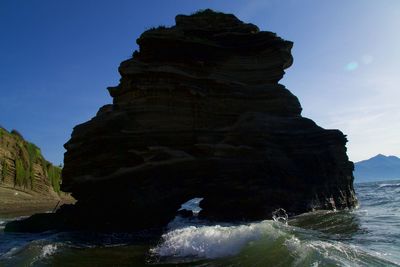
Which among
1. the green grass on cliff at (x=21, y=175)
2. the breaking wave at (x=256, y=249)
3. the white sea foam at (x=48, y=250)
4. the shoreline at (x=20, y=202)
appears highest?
the green grass on cliff at (x=21, y=175)

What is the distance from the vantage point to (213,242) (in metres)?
13.4

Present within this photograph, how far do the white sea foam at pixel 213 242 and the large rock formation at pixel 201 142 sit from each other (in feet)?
22.6

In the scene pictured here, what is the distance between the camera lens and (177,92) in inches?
957

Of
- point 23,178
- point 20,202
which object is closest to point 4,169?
point 20,202

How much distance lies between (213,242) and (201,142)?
411 inches

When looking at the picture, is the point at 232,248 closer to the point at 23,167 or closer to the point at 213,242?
the point at 213,242

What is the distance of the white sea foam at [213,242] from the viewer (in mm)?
12836

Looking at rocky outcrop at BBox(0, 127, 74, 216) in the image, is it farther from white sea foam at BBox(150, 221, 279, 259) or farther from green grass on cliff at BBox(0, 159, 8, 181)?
white sea foam at BBox(150, 221, 279, 259)

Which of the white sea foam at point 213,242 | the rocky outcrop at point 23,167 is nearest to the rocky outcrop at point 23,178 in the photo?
the rocky outcrop at point 23,167

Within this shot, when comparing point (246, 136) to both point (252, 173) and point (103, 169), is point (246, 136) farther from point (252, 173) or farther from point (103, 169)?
point (103, 169)

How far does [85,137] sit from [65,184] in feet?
8.75

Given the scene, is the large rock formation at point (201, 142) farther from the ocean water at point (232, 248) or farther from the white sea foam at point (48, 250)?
the white sea foam at point (48, 250)

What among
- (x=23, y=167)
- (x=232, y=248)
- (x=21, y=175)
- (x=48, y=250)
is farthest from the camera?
(x=23, y=167)

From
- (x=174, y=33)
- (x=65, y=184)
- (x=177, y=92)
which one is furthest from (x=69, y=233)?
(x=174, y=33)
